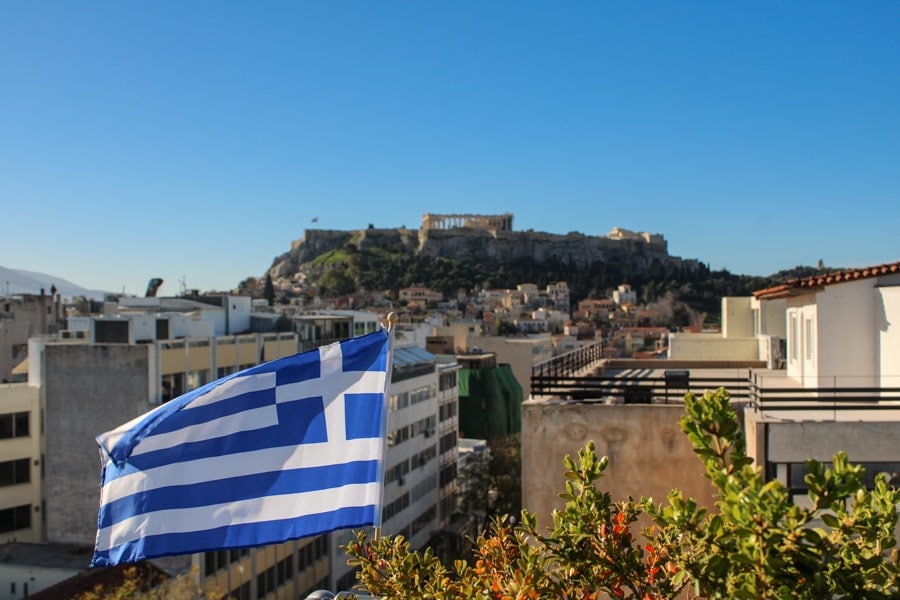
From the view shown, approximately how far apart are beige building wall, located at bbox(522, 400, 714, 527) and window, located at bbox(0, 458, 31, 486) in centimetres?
2058

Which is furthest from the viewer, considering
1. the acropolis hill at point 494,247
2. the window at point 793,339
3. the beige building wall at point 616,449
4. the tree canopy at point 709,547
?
the acropolis hill at point 494,247

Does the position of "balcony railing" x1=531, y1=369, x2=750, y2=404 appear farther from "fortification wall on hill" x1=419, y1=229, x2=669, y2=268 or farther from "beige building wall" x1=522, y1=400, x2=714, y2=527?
"fortification wall on hill" x1=419, y1=229, x2=669, y2=268

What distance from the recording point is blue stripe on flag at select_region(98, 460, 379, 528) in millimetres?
5426

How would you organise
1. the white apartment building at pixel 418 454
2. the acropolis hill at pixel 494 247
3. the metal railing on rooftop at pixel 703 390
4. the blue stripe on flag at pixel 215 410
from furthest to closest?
the acropolis hill at pixel 494 247 → the white apartment building at pixel 418 454 → the metal railing on rooftop at pixel 703 390 → the blue stripe on flag at pixel 215 410

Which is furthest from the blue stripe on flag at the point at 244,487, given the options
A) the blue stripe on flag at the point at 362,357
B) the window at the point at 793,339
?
the window at the point at 793,339

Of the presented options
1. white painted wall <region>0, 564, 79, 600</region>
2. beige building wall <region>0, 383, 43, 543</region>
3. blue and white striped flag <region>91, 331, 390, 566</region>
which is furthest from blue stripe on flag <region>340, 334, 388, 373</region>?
beige building wall <region>0, 383, 43, 543</region>

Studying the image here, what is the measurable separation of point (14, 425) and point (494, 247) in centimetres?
16111

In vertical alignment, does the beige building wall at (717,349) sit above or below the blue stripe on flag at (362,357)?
below

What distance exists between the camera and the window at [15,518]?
2373 cm

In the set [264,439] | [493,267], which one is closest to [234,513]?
[264,439]

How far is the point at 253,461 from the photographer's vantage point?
566 cm

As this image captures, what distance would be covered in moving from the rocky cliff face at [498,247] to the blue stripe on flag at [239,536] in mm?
171717

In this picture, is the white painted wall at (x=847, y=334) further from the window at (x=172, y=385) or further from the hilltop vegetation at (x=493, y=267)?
the hilltop vegetation at (x=493, y=267)

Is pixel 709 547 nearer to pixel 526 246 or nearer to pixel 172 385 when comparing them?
pixel 172 385
